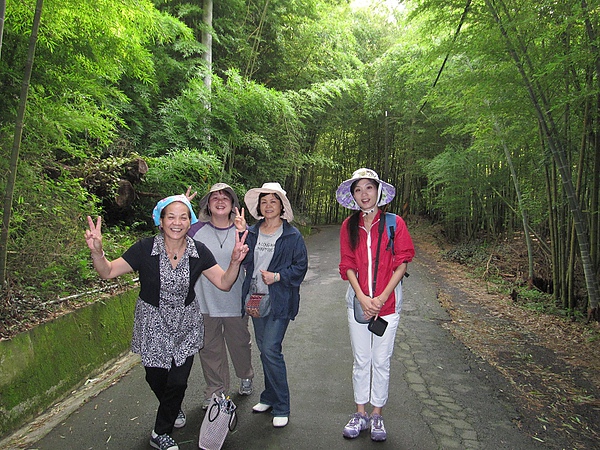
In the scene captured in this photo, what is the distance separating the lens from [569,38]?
485 cm

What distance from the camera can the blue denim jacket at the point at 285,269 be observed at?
9.14 ft

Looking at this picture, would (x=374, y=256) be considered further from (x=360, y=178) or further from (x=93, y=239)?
(x=93, y=239)

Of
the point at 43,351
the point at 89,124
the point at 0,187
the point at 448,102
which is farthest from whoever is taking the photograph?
the point at 448,102

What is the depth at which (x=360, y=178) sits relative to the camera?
9.15 ft

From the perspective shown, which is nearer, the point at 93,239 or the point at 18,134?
the point at 93,239

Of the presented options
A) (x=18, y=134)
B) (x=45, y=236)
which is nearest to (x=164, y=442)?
(x=18, y=134)

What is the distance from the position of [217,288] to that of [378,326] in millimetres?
1110

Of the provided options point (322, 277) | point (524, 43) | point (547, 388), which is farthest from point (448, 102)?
point (547, 388)

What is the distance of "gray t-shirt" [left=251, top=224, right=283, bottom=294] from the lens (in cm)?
288

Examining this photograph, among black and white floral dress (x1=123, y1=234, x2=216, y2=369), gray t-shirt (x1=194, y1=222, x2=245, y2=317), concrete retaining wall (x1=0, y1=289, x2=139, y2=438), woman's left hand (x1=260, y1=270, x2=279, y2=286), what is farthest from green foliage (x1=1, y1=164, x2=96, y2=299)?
woman's left hand (x1=260, y1=270, x2=279, y2=286)

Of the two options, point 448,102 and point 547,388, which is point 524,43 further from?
point 547,388

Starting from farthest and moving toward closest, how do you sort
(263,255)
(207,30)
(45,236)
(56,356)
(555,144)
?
(207,30) < (555,144) < (45,236) < (56,356) < (263,255)

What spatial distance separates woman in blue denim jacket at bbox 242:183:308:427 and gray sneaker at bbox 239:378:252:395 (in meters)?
0.29

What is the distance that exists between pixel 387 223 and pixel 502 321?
3.93 meters
